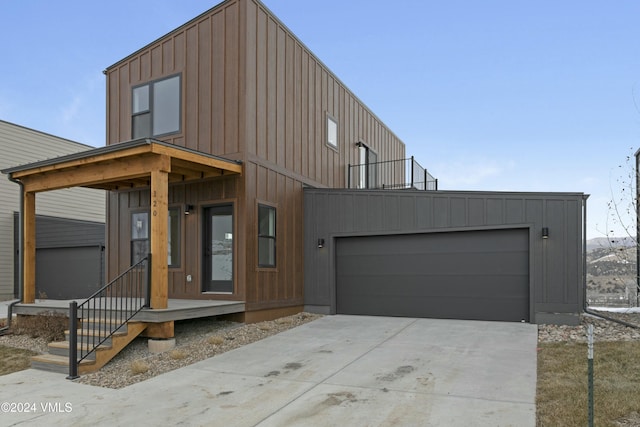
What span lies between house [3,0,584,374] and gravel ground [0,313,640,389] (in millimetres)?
449

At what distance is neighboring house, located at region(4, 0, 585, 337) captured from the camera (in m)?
9.27

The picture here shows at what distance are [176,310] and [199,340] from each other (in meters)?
0.80

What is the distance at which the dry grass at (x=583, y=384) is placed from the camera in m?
4.31

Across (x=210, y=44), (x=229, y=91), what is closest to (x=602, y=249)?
(x=229, y=91)

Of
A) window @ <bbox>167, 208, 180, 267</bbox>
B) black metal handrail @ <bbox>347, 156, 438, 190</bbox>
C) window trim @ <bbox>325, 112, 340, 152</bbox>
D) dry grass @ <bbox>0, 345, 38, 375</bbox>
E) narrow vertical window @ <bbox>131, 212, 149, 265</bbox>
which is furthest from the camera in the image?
black metal handrail @ <bbox>347, 156, 438, 190</bbox>

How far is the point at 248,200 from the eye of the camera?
9500 millimetres

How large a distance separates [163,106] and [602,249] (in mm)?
9170

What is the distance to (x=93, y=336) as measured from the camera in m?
6.77

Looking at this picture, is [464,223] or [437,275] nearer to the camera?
[464,223]

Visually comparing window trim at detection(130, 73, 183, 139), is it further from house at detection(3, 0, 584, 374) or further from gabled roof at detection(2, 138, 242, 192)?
gabled roof at detection(2, 138, 242, 192)

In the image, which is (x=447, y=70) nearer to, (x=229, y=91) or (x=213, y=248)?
(x=229, y=91)

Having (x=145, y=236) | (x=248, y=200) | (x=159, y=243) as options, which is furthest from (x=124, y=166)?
(x=145, y=236)

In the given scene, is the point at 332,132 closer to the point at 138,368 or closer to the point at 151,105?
the point at 151,105

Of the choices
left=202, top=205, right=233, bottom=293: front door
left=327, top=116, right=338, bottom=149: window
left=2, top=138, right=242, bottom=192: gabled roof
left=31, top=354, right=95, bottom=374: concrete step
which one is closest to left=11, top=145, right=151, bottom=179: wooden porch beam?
left=2, top=138, right=242, bottom=192: gabled roof
